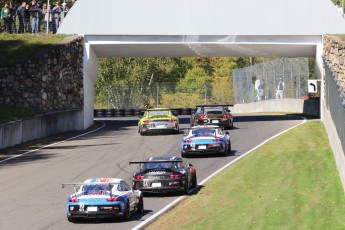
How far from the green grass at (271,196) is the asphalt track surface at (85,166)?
113cm

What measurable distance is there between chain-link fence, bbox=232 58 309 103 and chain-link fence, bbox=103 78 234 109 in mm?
2355

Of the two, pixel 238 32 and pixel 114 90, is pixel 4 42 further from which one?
pixel 114 90

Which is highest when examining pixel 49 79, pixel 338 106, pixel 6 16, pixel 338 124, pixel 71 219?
pixel 6 16

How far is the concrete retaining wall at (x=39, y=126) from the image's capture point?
42.3 meters

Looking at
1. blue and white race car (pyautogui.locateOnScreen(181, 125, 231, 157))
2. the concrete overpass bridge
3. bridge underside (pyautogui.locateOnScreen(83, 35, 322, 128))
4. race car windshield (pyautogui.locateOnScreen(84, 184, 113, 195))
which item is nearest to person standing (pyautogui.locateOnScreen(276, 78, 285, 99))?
bridge underside (pyautogui.locateOnScreen(83, 35, 322, 128))

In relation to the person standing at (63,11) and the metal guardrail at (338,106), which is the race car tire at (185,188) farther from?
the person standing at (63,11)

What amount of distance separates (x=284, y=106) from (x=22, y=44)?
76.2 feet

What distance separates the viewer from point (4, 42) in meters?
55.2

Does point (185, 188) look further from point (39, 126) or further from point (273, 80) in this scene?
point (273, 80)

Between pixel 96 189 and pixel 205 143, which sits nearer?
pixel 96 189

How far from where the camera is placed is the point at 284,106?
6894cm

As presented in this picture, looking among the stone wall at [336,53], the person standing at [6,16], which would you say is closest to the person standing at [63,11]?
the person standing at [6,16]

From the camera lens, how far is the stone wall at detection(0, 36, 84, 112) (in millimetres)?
49875

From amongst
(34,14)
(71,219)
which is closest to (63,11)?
(34,14)
